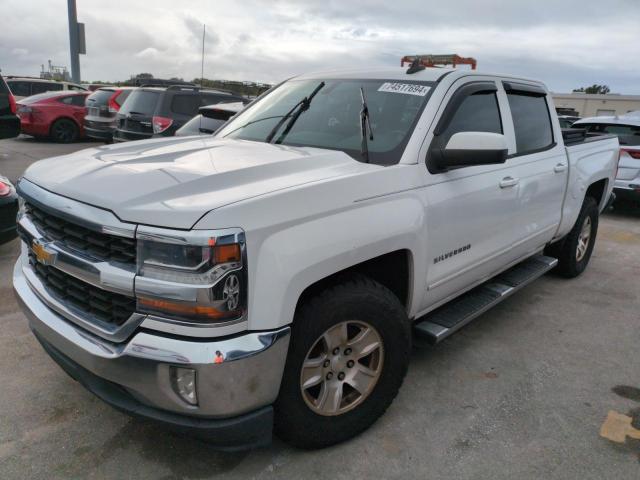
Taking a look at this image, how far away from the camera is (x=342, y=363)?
2.49 m

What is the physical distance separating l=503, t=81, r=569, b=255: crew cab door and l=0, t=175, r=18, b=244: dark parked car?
444cm

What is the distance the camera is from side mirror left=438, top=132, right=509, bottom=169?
2.74 metres

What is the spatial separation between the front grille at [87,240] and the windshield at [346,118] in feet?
4.42

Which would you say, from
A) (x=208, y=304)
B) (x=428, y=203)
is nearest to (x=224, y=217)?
(x=208, y=304)

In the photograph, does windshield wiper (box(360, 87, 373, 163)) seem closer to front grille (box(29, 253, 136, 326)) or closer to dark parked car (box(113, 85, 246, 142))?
front grille (box(29, 253, 136, 326))

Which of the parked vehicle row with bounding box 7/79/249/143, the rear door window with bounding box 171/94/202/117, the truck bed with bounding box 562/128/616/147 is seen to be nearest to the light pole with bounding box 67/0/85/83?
the parked vehicle row with bounding box 7/79/249/143

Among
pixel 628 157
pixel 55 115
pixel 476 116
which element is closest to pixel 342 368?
pixel 476 116

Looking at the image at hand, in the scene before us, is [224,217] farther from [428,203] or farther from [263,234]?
[428,203]

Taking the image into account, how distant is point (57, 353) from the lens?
2406 millimetres

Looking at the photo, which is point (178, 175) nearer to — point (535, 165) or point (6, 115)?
point (535, 165)

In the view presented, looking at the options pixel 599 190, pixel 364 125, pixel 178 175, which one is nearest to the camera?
pixel 178 175

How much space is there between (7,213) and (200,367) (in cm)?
396

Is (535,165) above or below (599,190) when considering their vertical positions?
above

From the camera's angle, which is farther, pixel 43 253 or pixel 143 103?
pixel 143 103
